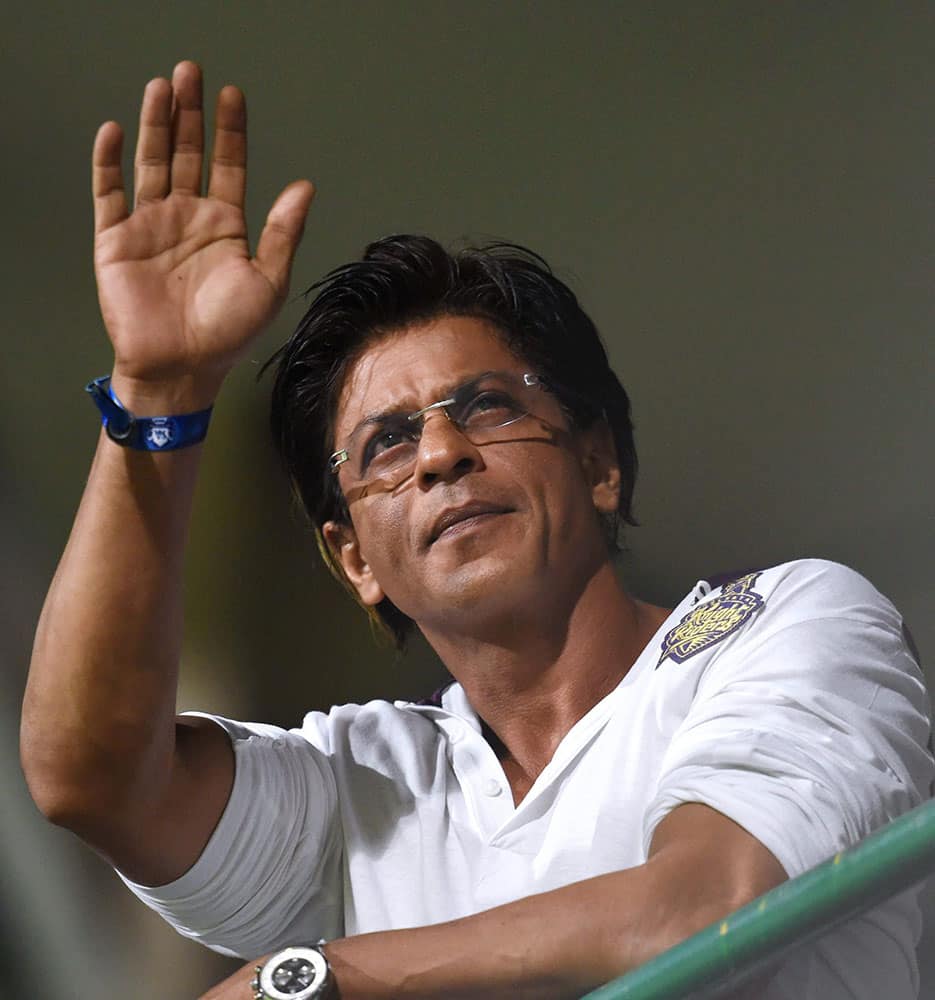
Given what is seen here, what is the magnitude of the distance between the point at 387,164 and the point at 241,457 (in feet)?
0.92

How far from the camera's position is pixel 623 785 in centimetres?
91

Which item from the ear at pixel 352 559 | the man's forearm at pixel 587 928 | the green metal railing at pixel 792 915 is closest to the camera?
the green metal railing at pixel 792 915

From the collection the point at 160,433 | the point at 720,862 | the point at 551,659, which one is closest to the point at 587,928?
the point at 720,862

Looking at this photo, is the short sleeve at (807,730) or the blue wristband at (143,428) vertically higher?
the blue wristband at (143,428)

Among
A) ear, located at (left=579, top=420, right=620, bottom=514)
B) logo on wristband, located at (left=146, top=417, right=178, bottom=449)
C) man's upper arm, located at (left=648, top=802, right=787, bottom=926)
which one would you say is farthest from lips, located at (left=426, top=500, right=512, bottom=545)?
man's upper arm, located at (left=648, top=802, right=787, bottom=926)

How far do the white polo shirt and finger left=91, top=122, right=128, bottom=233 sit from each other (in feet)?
1.32

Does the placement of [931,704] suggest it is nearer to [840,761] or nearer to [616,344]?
[840,761]

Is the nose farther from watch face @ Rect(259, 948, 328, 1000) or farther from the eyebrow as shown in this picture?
watch face @ Rect(259, 948, 328, 1000)

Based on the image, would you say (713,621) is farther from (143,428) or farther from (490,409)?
(143,428)

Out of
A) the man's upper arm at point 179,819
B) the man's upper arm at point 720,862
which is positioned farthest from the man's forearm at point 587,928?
the man's upper arm at point 179,819

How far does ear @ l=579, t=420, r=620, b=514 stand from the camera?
1.05 m

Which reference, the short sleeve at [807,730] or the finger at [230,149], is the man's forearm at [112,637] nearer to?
the finger at [230,149]

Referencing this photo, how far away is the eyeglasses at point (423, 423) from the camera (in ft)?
3.31

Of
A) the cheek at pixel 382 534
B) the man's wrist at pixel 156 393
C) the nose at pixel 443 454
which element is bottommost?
the cheek at pixel 382 534
